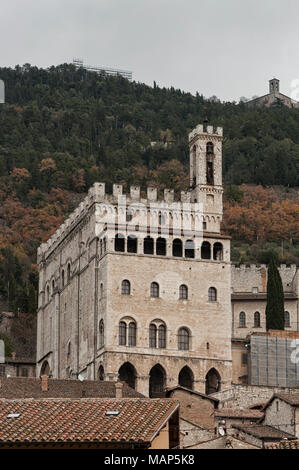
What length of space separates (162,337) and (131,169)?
3773 inches

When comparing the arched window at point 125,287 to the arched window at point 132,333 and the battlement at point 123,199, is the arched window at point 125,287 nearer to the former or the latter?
the arched window at point 132,333

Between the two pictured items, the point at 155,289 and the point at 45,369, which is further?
the point at 45,369

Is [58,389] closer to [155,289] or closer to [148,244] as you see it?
[155,289]

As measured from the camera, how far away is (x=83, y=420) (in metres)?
31.6

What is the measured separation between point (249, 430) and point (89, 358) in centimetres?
2422

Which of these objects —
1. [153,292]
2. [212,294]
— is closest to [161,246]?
[153,292]

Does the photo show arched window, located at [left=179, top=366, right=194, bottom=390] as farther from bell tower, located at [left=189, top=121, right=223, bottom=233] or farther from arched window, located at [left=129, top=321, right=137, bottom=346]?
bell tower, located at [left=189, top=121, right=223, bottom=233]

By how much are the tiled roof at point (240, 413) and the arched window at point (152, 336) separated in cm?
1126

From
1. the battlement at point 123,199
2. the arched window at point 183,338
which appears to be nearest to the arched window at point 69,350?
the battlement at point 123,199

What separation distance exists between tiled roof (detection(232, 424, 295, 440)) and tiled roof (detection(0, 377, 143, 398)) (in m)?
6.28

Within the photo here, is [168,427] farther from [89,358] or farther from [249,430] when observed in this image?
[89,358]

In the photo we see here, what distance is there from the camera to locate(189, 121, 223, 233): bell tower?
8638 cm

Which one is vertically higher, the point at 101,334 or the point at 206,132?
the point at 206,132

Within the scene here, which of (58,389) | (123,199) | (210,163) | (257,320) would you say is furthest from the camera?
(257,320)
